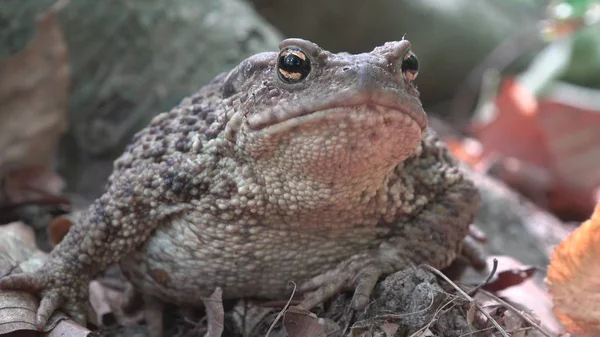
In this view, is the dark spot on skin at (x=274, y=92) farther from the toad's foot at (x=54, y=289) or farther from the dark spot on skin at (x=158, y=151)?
the toad's foot at (x=54, y=289)

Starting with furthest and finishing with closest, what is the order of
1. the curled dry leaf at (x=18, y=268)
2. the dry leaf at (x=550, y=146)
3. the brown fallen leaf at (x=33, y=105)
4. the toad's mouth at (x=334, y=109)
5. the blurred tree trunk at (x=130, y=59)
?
1. the dry leaf at (x=550, y=146)
2. the blurred tree trunk at (x=130, y=59)
3. the brown fallen leaf at (x=33, y=105)
4. the curled dry leaf at (x=18, y=268)
5. the toad's mouth at (x=334, y=109)

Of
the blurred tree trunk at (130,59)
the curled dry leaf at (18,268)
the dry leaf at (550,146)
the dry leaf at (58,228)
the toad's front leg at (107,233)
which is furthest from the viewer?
the dry leaf at (550,146)

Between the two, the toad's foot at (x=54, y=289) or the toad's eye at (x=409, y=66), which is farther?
the toad's foot at (x=54, y=289)

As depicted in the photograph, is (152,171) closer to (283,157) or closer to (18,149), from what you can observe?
(283,157)

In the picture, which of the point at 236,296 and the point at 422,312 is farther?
the point at 236,296

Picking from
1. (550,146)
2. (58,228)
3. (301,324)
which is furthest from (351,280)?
(550,146)

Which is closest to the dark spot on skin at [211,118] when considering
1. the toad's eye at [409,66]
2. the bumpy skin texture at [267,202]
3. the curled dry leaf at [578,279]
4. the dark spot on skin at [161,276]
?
the bumpy skin texture at [267,202]

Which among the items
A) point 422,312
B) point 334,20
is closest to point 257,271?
point 422,312
